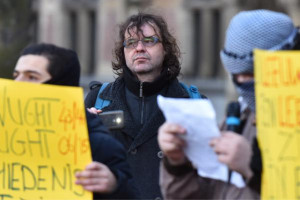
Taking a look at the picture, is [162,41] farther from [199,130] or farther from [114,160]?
[199,130]

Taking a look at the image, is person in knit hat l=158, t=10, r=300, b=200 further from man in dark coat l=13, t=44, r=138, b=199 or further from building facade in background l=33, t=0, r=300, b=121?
building facade in background l=33, t=0, r=300, b=121

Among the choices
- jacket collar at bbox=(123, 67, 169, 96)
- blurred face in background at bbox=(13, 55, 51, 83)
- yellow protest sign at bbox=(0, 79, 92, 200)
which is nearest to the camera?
yellow protest sign at bbox=(0, 79, 92, 200)

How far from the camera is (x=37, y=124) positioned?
309 cm

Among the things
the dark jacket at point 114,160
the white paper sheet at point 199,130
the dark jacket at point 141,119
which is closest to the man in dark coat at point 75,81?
the dark jacket at point 114,160

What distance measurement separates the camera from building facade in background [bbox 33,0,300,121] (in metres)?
15.5

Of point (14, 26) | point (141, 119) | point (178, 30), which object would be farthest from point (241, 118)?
point (14, 26)

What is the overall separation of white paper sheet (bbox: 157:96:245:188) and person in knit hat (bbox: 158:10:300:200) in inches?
1.2

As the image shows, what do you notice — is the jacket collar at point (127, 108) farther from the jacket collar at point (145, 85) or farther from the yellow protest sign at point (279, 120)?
the yellow protest sign at point (279, 120)

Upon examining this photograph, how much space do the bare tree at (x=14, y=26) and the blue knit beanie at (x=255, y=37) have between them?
42.4 ft

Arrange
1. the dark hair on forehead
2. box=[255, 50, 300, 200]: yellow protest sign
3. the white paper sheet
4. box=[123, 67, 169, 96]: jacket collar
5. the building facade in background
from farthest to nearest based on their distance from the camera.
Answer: the building facade in background
the dark hair on forehead
box=[123, 67, 169, 96]: jacket collar
the white paper sheet
box=[255, 50, 300, 200]: yellow protest sign

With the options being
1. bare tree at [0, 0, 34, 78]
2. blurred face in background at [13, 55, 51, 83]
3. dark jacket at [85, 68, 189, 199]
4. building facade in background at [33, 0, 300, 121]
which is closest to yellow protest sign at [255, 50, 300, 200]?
blurred face in background at [13, 55, 51, 83]

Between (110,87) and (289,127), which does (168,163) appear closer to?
(289,127)

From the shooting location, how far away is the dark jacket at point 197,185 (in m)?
2.91

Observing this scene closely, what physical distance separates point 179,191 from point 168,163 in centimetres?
12
